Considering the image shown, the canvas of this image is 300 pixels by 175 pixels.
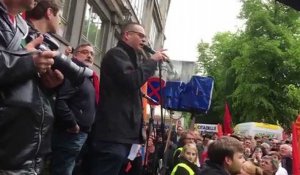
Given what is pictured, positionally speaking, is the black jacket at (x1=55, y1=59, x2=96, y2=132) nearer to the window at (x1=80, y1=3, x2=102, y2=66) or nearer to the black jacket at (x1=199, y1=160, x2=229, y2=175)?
the black jacket at (x1=199, y1=160, x2=229, y2=175)

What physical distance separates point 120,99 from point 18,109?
159 cm

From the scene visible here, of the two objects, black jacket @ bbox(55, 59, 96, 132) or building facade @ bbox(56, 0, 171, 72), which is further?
building facade @ bbox(56, 0, 171, 72)

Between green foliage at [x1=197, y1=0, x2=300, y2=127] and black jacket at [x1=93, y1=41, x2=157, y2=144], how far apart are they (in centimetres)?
2639

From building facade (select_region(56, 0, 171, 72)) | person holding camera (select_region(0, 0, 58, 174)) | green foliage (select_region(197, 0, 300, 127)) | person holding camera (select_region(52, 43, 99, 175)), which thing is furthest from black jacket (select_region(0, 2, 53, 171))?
green foliage (select_region(197, 0, 300, 127))

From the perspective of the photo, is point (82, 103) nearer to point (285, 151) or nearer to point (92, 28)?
point (285, 151)

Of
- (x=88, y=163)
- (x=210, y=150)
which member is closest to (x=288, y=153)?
(x=210, y=150)

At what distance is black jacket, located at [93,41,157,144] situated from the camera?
144 inches

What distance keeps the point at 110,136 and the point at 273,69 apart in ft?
91.4

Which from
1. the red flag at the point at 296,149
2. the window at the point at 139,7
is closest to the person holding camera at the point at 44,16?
the red flag at the point at 296,149

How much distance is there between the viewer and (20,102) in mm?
2193

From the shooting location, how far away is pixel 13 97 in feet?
7.16

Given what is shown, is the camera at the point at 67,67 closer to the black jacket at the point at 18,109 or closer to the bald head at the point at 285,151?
the black jacket at the point at 18,109

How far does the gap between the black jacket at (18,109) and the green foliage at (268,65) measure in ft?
91.7

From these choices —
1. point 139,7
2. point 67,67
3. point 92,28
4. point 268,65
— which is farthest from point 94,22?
point 268,65
